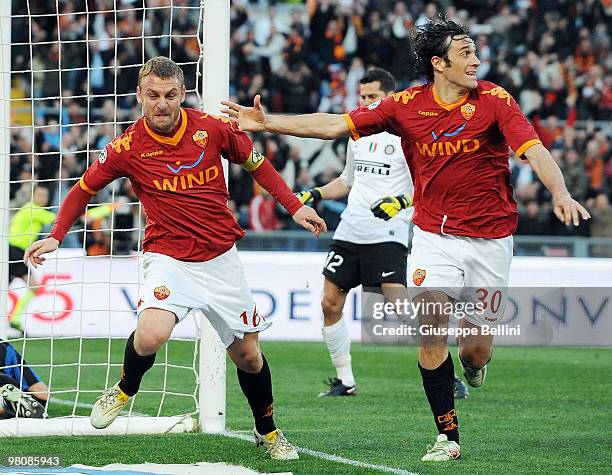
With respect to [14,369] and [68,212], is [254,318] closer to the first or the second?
[68,212]

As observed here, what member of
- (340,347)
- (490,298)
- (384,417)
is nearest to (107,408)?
(490,298)

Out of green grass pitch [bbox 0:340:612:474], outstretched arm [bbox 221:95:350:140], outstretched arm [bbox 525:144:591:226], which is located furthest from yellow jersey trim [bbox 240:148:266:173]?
green grass pitch [bbox 0:340:612:474]

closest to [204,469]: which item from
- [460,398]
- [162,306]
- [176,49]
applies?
[162,306]

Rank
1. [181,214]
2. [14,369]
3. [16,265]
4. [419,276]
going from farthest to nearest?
1. [16,265]
2. [14,369]
3. [419,276]
4. [181,214]

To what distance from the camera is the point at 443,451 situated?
6613 mm

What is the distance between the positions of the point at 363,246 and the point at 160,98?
4.14m

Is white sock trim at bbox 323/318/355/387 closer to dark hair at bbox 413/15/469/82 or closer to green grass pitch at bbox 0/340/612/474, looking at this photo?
green grass pitch at bbox 0/340/612/474

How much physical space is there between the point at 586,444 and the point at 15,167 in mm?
9132

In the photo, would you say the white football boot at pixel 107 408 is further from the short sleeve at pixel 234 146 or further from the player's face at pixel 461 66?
the player's face at pixel 461 66

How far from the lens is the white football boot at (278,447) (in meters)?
6.68

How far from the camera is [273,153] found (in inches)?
741

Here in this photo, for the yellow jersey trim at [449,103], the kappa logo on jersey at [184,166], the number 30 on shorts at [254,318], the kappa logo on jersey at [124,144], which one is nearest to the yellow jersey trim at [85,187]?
the kappa logo on jersey at [124,144]

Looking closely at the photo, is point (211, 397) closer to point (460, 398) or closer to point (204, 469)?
point (204, 469)

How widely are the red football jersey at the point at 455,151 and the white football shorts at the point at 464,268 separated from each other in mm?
63
